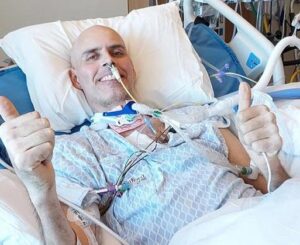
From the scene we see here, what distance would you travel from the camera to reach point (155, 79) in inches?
76.7

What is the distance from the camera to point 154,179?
148 centimetres

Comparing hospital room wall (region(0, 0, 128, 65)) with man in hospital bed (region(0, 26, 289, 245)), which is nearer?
man in hospital bed (region(0, 26, 289, 245))

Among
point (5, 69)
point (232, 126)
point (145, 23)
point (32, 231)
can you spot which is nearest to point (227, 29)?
point (145, 23)

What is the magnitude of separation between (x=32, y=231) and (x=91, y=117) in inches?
29.0

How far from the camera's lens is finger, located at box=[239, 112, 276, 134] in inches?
41.8

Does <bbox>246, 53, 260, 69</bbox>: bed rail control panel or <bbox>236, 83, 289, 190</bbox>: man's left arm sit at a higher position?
<bbox>236, 83, 289, 190</bbox>: man's left arm

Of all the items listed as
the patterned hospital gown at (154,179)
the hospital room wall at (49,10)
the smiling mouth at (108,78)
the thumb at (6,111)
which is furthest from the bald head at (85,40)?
the hospital room wall at (49,10)

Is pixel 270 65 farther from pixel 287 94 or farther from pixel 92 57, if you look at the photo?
pixel 92 57

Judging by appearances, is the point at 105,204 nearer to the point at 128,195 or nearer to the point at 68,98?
the point at 128,195

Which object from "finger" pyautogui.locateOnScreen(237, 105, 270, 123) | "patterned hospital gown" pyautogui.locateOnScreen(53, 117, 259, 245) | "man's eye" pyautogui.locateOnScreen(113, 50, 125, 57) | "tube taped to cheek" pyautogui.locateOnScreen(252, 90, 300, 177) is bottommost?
"patterned hospital gown" pyautogui.locateOnScreen(53, 117, 259, 245)

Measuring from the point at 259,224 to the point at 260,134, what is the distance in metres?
0.20

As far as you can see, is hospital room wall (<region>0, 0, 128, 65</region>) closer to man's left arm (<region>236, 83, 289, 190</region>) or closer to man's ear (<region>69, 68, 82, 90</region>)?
man's ear (<region>69, 68, 82, 90</region>)

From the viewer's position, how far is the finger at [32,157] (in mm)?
946

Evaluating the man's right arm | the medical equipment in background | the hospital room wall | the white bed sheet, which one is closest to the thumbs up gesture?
the white bed sheet
